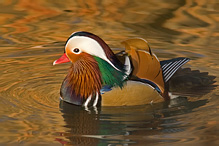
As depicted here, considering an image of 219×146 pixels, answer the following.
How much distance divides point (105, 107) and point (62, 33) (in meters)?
2.76

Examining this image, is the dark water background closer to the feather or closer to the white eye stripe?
the feather

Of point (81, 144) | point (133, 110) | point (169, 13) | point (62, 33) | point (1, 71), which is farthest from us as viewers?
point (169, 13)

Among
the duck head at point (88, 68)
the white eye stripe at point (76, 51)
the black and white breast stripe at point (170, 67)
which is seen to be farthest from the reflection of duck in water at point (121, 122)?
the white eye stripe at point (76, 51)

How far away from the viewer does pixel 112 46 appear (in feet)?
25.9

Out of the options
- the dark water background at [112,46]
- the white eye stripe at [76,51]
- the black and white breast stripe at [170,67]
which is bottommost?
the dark water background at [112,46]

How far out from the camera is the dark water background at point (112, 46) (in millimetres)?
5352

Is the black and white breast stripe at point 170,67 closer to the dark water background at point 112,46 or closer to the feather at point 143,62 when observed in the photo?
the feather at point 143,62

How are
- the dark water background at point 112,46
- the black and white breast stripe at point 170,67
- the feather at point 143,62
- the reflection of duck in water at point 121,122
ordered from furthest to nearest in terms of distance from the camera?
the black and white breast stripe at point 170,67, the feather at point 143,62, the dark water background at point 112,46, the reflection of duck in water at point 121,122

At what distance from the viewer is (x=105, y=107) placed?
19.4 ft

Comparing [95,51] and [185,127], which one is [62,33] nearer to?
[95,51]

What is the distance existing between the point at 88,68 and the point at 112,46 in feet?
6.18

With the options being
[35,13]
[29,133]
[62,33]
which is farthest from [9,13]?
[29,133]

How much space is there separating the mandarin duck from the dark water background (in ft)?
0.36

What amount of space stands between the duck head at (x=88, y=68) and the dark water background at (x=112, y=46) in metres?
0.17
